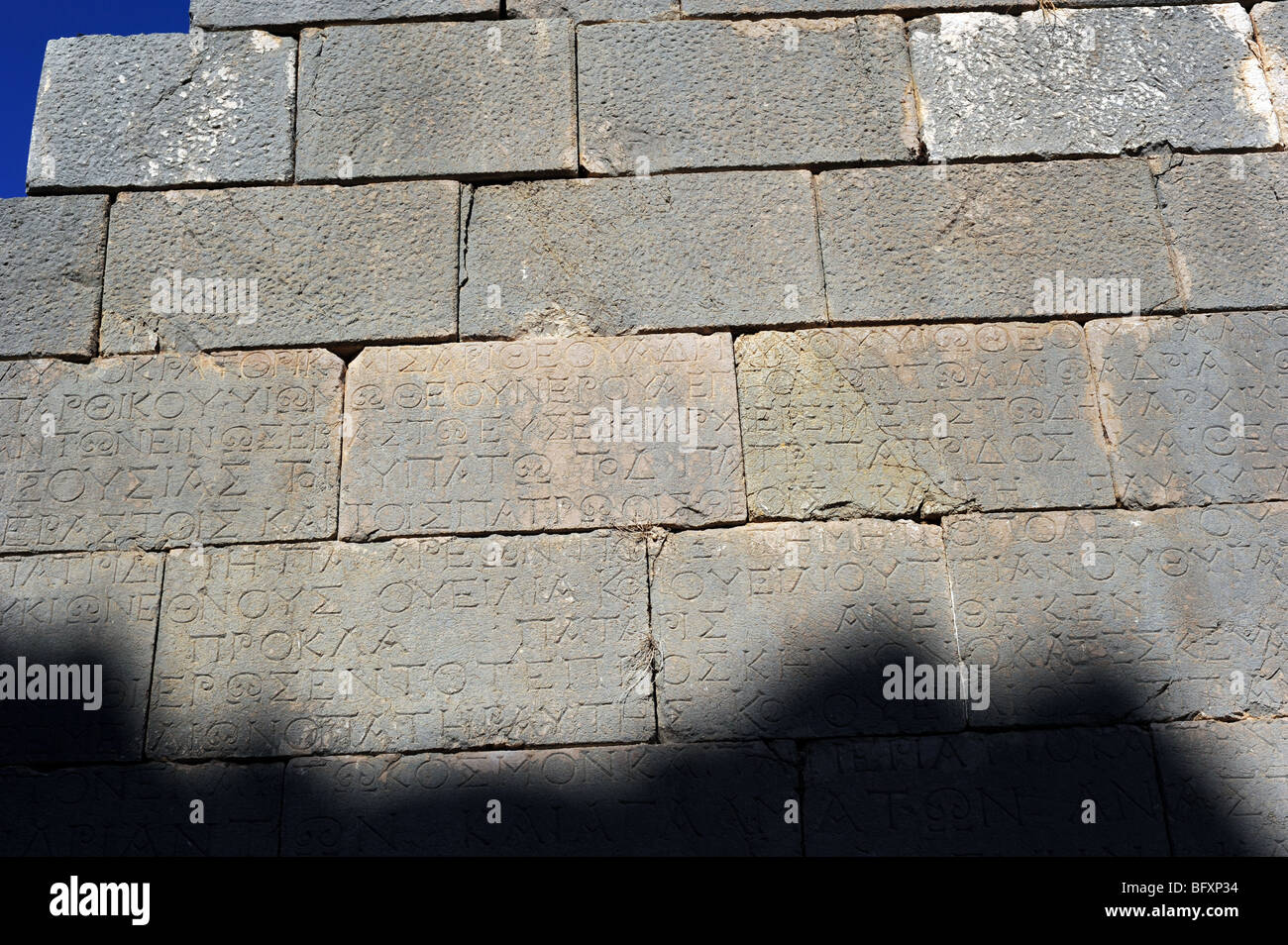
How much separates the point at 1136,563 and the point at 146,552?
317 cm

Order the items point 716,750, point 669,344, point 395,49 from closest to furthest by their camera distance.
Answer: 1. point 716,750
2. point 669,344
3. point 395,49

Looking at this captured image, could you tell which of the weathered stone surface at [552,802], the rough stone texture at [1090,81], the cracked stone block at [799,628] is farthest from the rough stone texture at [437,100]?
the weathered stone surface at [552,802]

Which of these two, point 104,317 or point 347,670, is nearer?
point 347,670

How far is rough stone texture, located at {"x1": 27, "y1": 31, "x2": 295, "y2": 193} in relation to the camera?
3551 mm

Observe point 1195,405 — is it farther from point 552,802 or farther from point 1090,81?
point 552,802

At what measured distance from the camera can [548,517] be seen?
126 inches

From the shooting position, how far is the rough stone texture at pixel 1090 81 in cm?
361

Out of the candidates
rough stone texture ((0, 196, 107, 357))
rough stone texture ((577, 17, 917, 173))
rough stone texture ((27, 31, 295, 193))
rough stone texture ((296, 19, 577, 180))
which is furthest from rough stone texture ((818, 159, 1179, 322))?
rough stone texture ((0, 196, 107, 357))

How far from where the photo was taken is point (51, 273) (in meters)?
3.44

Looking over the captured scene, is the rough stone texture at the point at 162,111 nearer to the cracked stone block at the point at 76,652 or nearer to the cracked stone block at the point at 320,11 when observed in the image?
the cracked stone block at the point at 320,11

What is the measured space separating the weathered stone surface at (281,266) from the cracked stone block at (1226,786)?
8.81 ft

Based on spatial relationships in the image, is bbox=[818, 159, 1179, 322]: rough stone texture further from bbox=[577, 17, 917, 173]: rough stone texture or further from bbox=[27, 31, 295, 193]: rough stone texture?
bbox=[27, 31, 295, 193]: rough stone texture
